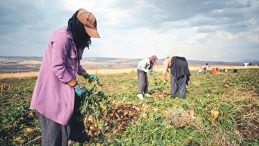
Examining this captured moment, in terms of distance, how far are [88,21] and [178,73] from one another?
18.7 feet

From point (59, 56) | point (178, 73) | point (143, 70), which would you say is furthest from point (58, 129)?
point (143, 70)

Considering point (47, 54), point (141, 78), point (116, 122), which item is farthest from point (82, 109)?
point (141, 78)

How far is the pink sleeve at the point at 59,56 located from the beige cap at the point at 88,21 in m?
0.25

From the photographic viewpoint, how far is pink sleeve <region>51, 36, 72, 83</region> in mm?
2832

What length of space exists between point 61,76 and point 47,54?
0.30 metres

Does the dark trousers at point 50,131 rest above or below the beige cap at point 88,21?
below

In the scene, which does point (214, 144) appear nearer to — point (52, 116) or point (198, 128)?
point (198, 128)

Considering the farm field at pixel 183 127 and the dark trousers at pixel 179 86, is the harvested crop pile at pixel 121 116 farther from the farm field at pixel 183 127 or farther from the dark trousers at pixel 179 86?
the dark trousers at pixel 179 86

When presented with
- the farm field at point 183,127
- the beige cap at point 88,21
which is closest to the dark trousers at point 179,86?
the farm field at point 183,127

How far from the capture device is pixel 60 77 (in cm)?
289

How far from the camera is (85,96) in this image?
338 cm

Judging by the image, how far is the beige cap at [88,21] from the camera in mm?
2892

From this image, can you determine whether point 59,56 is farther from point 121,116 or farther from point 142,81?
point 142,81

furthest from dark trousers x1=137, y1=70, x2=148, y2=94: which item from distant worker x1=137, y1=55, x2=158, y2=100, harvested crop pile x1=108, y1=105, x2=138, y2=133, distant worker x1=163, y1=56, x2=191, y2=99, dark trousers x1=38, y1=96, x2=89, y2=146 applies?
dark trousers x1=38, y1=96, x2=89, y2=146
